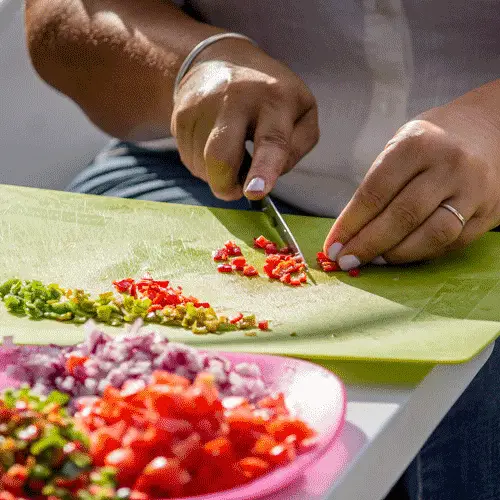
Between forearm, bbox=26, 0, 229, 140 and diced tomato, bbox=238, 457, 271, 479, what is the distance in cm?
88

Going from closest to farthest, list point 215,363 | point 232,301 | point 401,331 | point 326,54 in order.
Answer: point 215,363, point 401,331, point 232,301, point 326,54

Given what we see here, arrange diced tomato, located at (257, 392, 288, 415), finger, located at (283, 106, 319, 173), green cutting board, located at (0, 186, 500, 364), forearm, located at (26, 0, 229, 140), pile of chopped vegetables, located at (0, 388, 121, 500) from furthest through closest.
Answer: forearm, located at (26, 0, 229, 140), finger, located at (283, 106, 319, 173), green cutting board, located at (0, 186, 500, 364), diced tomato, located at (257, 392, 288, 415), pile of chopped vegetables, located at (0, 388, 121, 500)

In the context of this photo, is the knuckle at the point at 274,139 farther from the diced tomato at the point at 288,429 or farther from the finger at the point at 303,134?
the diced tomato at the point at 288,429

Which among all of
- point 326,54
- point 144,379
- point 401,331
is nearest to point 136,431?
point 144,379

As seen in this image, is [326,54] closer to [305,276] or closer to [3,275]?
[305,276]

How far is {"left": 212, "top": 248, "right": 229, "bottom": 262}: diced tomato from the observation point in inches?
46.3

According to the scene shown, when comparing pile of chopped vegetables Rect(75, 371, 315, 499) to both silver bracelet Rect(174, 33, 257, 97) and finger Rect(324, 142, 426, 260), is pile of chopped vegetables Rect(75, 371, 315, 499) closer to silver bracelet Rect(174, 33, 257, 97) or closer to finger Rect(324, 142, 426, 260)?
finger Rect(324, 142, 426, 260)

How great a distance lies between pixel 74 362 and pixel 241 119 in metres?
0.56

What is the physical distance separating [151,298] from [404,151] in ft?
1.07

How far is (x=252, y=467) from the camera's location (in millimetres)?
632

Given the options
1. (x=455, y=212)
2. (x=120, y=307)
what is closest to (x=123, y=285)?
(x=120, y=307)

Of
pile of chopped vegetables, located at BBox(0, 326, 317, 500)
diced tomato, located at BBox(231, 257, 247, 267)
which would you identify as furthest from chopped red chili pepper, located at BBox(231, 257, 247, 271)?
pile of chopped vegetables, located at BBox(0, 326, 317, 500)

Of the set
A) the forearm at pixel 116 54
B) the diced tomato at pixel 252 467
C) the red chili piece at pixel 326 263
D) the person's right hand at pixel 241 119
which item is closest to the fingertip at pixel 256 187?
the person's right hand at pixel 241 119

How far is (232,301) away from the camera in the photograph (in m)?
1.06
